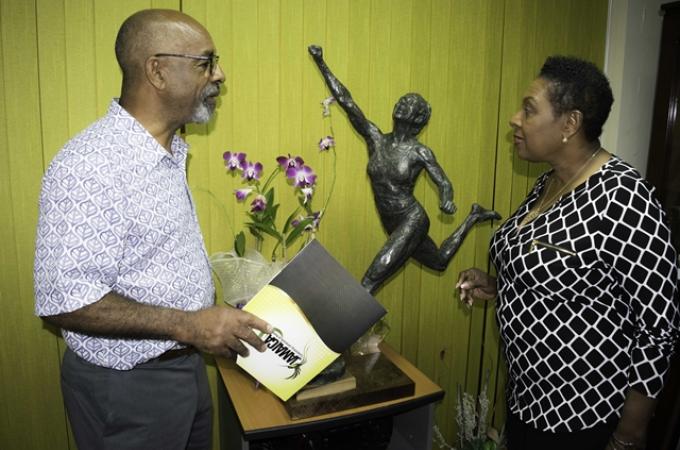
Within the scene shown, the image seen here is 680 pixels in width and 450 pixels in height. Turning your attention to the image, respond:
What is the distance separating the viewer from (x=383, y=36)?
1900 millimetres

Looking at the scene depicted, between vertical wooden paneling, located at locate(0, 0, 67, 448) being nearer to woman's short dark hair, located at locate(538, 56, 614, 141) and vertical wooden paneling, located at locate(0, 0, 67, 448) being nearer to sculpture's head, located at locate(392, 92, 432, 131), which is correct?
sculpture's head, located at locate(392, 92, 432, 131)

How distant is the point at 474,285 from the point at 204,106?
0.96 metres

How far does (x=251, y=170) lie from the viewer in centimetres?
167

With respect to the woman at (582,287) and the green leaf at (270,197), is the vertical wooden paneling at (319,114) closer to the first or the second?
the green leaf at (270,197)

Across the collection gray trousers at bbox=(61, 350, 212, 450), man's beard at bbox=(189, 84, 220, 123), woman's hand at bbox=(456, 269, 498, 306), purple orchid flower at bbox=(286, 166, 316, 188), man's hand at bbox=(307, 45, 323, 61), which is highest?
man's hand at bbox=(307, 45, 323, 61)

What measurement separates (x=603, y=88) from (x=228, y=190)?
1.20 metres

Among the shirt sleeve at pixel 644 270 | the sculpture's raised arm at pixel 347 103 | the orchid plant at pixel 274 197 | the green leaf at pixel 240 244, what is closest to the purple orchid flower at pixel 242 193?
the orchid plant at pixel 274 197

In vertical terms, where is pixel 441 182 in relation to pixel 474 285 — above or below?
above

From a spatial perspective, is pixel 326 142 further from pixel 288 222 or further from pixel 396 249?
pixel 396 249

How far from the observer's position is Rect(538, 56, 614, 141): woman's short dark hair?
1249 millimetres

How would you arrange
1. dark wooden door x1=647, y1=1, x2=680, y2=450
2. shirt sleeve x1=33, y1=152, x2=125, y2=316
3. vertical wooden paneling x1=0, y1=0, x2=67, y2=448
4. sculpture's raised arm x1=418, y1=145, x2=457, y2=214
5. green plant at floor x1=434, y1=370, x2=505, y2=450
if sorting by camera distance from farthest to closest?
1. dark wooden door x1=647, y1=1, x2=680, y2=450
2. green plant at floor x1=434, y1=370, x2=505, y2=450
3. sculpture's raised arm x1=418, y1=145, x2=457, y2=214
4. vertical wooden paneling x1=0, y1=0, x2=67, y2=448
5. shirt sleeve x1=33, y1=152, x2=125, y2=316

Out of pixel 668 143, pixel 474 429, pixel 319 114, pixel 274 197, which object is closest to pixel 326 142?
pixel 319 114

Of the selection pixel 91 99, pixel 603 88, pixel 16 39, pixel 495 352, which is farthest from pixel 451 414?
pixel 16 39

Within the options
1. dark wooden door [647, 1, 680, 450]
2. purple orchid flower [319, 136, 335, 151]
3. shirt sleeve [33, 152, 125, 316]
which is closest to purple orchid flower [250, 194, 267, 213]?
purple orchid flower [319, 136, 335, 151]
